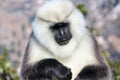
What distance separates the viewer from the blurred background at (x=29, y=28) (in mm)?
8688

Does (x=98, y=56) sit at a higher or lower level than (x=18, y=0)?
higher

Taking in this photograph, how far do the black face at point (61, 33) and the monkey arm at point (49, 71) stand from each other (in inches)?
11.7

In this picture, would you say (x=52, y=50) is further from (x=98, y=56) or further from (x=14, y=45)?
(x=14, y=45)

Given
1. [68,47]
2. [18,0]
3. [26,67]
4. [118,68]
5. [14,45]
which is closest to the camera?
[68,47]

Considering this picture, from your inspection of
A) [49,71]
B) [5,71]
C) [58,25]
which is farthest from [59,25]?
[5,71]

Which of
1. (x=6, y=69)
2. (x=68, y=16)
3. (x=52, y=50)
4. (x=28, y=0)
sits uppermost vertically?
(x=68, y=16)

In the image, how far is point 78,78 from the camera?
565 centimetres

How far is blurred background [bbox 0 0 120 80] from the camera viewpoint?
8.69 metres

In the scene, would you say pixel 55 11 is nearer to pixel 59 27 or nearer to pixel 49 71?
pixel 59 27

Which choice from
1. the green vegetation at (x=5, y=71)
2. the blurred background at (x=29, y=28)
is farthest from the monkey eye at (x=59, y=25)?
the green vegetation at (x=5, y=71)

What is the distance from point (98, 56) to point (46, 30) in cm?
78

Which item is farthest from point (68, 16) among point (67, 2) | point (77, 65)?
point (77, 65)

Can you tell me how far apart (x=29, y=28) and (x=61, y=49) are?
207ft

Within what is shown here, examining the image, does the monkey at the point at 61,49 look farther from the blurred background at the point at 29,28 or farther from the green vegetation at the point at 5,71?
the green vegetation at the point at 5,71
